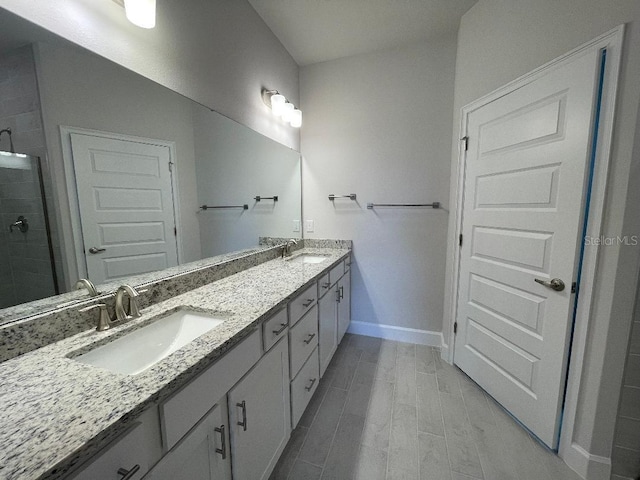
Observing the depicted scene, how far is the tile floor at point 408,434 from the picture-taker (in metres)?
1.31

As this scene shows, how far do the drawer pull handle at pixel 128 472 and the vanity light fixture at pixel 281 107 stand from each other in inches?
84.5

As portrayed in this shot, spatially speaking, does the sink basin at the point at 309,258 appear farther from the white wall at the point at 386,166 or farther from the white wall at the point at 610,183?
the white wall at the point at 610,183

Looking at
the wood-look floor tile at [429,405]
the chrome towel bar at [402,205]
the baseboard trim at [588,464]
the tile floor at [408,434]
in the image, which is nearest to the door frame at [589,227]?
the baseboard trim at [588,464]

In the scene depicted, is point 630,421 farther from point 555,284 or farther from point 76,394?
point 76,394

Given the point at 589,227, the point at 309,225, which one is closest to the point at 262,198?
the point at 309,225

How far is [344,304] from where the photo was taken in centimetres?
238

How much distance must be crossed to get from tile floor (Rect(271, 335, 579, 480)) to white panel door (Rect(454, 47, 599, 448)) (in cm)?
16

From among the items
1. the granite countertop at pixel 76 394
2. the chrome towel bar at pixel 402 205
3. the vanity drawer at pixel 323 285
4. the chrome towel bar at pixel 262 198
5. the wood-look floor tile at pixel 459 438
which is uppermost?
the chrome towel bar at pixel 262 198

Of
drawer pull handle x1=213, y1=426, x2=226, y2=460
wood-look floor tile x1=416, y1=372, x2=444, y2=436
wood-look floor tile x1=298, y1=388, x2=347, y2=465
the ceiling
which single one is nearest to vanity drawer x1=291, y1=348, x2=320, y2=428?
wood-look floor tile x1=298, y1=388, x2=347, y2=465

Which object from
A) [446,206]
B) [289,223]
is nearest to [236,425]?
[289,223]

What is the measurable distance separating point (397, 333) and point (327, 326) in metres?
0.98

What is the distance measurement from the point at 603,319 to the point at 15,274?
7.36 ft

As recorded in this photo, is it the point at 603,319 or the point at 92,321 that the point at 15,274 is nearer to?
the point at 92,321

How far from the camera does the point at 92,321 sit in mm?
952
